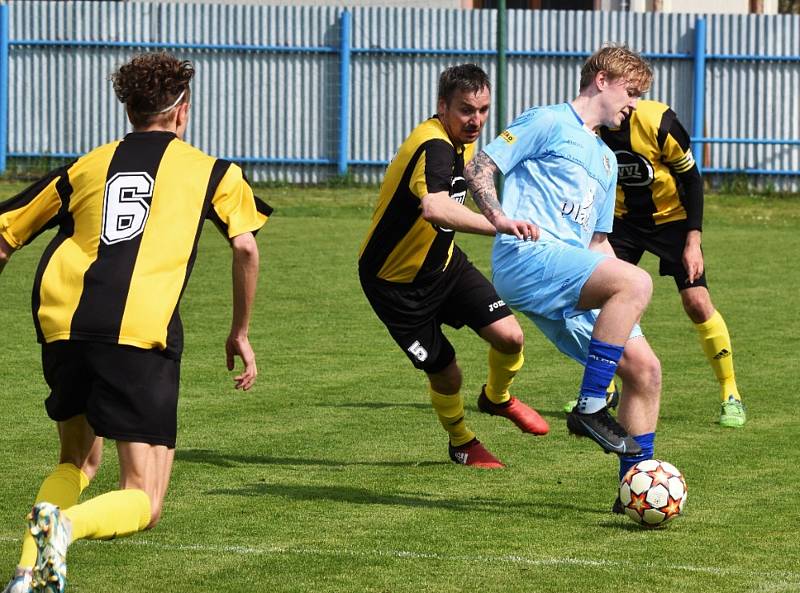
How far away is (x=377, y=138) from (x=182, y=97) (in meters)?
16.6

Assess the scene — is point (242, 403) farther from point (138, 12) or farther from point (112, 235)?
point (138, 12)

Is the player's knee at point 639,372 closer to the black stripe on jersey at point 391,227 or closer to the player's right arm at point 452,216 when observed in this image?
the player's right arm at point 452,216

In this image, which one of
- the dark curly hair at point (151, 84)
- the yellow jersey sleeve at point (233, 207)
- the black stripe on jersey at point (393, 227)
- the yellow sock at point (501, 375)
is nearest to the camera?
the dark curly hair at point (151, 84)

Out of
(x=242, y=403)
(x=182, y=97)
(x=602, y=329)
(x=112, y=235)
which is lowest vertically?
(x=242, y=403)

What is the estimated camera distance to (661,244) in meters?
Result: 9.49

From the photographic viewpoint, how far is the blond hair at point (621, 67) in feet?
21.6

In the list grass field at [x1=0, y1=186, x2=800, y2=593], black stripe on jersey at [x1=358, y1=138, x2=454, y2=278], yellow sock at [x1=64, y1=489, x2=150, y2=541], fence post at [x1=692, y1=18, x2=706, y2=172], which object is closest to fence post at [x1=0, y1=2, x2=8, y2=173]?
grass field at [x1=0, y1=186, x2=800, y2=593]

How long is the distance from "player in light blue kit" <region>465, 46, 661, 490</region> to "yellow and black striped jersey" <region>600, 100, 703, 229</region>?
238 centimetres

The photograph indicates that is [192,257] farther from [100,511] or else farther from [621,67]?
[621,67]

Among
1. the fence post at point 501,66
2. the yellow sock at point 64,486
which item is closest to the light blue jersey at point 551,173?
the yellow sock at point 64,486

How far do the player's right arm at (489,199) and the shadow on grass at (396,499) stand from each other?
47.9 inches

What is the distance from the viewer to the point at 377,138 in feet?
71.1

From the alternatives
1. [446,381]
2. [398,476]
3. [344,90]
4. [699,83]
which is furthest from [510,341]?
[699,83]

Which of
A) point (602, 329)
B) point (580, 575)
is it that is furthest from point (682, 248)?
point (580, 575)
